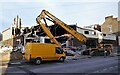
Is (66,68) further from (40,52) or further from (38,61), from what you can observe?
(40,52)

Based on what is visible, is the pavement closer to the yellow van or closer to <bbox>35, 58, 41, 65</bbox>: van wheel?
<bbox>35, 58, 41, 65</bbox>: van wheel

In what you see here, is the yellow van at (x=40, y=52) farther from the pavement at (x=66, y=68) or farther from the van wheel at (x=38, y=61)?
the pavement at (x=66, y=68)

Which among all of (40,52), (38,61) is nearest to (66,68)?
(38,61)

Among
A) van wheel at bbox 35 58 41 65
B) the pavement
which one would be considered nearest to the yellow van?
van wheel at bbox 35 58 41 65

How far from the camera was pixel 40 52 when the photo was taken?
90.9ft

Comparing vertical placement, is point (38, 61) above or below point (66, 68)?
above

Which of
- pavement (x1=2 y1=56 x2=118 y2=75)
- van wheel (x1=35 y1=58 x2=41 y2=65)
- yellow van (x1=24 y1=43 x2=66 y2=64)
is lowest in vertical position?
pavement (x1=2 y1=56 x2=118 y2=75)

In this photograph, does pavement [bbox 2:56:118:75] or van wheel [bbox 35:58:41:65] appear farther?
van wheel [bbox 35:58:41:65]

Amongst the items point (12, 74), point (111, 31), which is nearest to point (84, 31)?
point (111, 31)

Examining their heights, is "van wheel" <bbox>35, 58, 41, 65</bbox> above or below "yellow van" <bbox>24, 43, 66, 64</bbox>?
below

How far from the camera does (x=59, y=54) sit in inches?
1169

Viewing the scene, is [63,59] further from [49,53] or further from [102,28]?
[102,28]

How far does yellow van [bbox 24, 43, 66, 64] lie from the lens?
2704 cm

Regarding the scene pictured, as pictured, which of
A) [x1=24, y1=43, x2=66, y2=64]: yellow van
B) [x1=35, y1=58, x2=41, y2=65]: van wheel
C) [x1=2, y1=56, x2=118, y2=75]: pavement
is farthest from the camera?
[x1=24, y1=43, x2=66, y2=64]: yellow van
